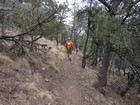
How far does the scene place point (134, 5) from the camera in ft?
41.4

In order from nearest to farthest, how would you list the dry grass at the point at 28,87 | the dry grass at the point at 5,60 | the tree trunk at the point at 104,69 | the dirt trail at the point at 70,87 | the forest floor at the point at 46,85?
the forest floor at the point at 46,85
the dry grass at the point at 28,87
the dirt trail at the point at 70,87
the dry grass at the point at 5,60
the tree trunk at the point at 104,69

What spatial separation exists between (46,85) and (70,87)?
1.51 meters

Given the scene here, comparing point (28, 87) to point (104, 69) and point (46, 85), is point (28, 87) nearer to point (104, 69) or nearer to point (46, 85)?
point (46, 85)

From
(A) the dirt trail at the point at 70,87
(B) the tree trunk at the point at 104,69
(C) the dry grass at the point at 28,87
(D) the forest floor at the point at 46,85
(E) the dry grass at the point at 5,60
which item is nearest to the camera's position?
(D) the forest floor at the point at 46,85

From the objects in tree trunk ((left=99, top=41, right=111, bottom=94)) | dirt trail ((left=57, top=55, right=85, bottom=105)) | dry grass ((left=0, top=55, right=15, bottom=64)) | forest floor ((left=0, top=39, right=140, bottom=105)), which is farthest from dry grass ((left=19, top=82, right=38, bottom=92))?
tree trunk ((left=99, top=41, right=111, bottom=94))

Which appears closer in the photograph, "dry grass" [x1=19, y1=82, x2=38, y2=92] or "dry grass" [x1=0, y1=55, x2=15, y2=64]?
"dry grass" [x1=19, y1=82, x2=38, y2=92]

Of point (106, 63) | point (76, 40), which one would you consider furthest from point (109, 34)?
point (76, 40)

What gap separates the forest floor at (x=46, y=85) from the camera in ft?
34.0

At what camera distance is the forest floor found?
1038 centimetres

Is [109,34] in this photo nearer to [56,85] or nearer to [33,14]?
[56,85]

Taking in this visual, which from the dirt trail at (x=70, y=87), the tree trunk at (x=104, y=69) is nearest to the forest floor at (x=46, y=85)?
the dirt trail at (x=70, y=87)

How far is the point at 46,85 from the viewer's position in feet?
41.5

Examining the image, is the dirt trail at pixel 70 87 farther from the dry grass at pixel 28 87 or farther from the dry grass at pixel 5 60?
the dry grass at pixel 5 60

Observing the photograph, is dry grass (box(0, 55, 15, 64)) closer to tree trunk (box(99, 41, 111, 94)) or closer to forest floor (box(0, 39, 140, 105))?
forest floor (box(0, 39, 140, 105))
